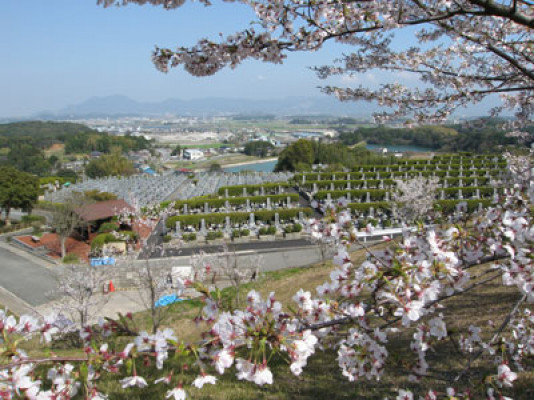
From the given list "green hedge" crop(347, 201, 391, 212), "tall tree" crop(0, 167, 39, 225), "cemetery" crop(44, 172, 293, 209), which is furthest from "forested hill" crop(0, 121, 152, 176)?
"green hedge" crop(347, 201, 391, 212)

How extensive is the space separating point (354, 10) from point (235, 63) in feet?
3.53

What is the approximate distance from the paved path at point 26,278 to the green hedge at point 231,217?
23.8ft

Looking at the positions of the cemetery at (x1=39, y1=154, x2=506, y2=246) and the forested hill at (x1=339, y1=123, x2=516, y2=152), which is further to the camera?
the forested hill at (x1=339, y1=123, x2=516, y2=152)

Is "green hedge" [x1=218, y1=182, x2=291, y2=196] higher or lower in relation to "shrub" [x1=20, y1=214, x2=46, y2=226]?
higher

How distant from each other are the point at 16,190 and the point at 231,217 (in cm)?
1732

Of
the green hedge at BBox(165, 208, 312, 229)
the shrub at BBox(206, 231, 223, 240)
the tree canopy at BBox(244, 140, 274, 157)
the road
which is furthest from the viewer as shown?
the tree canopy at BBox(244, 140, 274, 157)

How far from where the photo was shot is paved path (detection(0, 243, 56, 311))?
16688mm

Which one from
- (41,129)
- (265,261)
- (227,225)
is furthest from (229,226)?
(41,129)

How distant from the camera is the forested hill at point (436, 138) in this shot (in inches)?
1988

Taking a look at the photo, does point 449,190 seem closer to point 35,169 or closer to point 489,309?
point 489,309

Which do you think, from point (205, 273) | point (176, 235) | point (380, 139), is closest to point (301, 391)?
point (205, 273)

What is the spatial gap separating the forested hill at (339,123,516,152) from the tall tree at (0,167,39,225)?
3082 cm

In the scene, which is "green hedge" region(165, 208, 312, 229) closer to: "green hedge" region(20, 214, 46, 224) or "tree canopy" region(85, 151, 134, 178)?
"green hedge" region(20, 214, 46, 224)

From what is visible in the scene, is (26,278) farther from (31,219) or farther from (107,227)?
(31,219)
